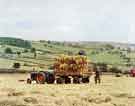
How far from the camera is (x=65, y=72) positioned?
65.9m

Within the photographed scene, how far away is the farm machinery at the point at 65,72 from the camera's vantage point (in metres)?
65.2

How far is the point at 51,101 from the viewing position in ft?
124

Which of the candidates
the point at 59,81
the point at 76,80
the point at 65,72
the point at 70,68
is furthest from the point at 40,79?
the point at 76,80

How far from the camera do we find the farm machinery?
65.2 m

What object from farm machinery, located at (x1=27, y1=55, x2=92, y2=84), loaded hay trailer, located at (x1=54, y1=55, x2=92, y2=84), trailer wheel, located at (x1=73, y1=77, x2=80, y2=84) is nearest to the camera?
farm machinery, located at (x1=27, y1=55, x2=92, y2=84)

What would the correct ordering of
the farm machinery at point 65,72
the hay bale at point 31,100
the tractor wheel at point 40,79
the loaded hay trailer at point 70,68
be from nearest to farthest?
the hay bale at point 31,100 < the tractor wheel at point 40,79 < the farm machinery at point 65,72 < the loaded hay trailer at point 70,68

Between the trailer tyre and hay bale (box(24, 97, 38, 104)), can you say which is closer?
hay bale (box(24, 97, 38, 104))

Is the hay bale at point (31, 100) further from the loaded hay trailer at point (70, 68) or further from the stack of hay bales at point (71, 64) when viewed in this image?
the stack of hay bales at point (71, 64)

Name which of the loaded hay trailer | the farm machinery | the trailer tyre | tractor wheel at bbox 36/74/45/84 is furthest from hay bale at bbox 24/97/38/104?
the loaded hay trailer

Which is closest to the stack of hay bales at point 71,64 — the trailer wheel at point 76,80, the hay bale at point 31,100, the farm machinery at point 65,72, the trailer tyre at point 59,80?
the farm machinery at point 65,72

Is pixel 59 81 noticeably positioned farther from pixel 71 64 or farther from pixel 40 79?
pixel 71 64

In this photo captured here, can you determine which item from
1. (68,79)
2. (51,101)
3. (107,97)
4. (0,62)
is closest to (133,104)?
(107,97)

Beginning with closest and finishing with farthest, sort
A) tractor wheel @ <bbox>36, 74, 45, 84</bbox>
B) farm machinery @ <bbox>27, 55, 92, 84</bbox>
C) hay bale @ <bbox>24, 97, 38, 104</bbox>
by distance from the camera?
hay bale @ <bbox>24, 97, 38, 104</bbox>
tractor wheel @ <bbox>36, 74, 45, 84</bbox>
farm machinery @ <bbox>27, 55, 92, 84</bbox>

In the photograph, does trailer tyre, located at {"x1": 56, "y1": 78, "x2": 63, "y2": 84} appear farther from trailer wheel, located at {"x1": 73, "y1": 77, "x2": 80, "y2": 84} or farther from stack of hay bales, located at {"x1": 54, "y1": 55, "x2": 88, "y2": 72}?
Answer: trailer wheel, located at {"x1": 73, "y1": 77, "x2": 80, "y2": 84}
